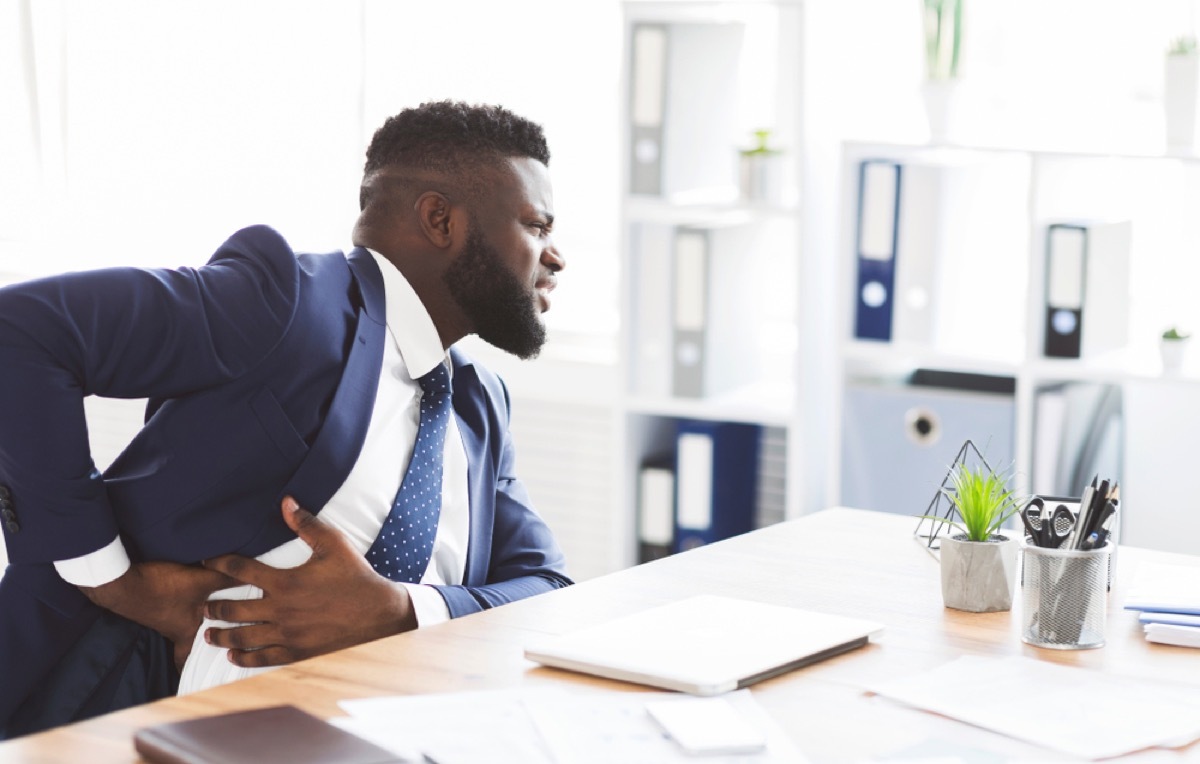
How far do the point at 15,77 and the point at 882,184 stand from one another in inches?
109

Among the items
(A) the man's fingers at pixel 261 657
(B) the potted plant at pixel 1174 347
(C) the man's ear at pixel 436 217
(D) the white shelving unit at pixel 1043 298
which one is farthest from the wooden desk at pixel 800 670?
(D) the white shelving unit at pixel 1043 298

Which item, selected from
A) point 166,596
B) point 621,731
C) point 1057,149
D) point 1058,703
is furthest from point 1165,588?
point 1057,149

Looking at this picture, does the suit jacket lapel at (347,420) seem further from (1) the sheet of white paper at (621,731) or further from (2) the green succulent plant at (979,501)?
(2) the green succulent plant at (979,501)

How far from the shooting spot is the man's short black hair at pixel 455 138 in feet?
6.53

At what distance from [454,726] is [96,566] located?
0.62 meters

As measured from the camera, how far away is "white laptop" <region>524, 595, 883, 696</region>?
4.48 ft

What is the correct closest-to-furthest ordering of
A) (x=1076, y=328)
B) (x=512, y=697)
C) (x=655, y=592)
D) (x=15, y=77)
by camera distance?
(x=512, y=697)
(x=655, y=592)
(x=1076, y=328)
(x=15, y=77)

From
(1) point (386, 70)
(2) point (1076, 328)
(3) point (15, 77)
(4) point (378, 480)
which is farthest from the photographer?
(3) point (15, 77)

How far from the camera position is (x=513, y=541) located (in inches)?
79.1

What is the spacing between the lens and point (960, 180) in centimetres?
324

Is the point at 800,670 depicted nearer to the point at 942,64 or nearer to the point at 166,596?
the point at 166,596

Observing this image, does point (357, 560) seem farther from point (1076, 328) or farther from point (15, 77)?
point (15, 77)

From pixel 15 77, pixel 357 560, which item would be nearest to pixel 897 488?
pixel 357 560

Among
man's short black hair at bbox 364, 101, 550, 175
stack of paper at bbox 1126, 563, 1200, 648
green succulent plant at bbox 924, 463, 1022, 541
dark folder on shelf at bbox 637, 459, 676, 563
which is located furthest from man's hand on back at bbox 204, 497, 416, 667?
dark folder on shelf at bbox 637, 459, 676, 563
